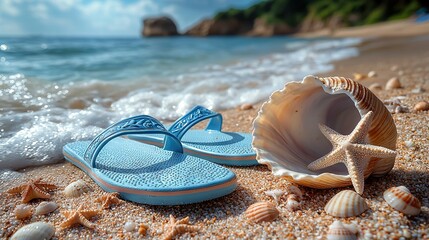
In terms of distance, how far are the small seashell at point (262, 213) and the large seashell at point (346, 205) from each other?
0.26m

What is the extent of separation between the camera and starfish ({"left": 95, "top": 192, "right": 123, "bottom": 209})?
1.83 metres

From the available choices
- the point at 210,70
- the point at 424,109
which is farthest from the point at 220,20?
the point at 424,109

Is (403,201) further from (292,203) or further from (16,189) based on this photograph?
(16,189)

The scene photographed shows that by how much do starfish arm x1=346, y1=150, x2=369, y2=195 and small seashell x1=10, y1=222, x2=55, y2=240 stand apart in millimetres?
1518

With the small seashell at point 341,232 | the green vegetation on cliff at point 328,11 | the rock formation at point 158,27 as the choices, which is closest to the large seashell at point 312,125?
the small seashell at point 341,232

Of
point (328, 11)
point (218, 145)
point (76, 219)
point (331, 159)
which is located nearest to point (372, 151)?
point (331, 159)

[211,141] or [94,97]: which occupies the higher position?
[211,141]

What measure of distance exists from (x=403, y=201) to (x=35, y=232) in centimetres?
175

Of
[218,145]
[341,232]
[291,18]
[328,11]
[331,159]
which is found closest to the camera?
[341,232]

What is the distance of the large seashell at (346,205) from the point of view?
62.3 inches

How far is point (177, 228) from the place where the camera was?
1586mm

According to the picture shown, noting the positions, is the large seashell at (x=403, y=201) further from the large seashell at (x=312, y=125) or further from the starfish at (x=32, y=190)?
the starfish at (x=32, y=190)

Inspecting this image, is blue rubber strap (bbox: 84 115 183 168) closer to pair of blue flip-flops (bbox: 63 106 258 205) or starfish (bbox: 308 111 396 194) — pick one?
pair of blue flip-flops (bbox: 63 106 258 205)

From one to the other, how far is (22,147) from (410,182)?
2857 mm
